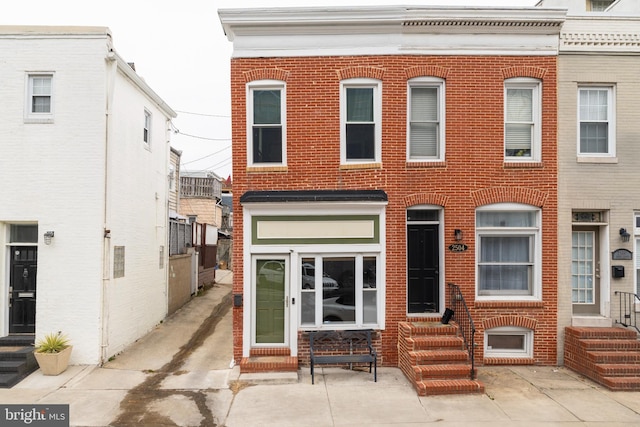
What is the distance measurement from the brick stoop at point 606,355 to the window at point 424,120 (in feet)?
16.2

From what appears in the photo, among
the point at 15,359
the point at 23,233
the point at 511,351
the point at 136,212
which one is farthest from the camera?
the point at 136,212

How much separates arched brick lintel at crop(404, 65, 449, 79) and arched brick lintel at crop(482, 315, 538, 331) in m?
5.51

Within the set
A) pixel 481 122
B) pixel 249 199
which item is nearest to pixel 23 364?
pixel 249 199

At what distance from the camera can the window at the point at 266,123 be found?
32.4ft

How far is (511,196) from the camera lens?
9789mm

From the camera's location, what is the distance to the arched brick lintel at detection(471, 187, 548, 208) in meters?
9.77

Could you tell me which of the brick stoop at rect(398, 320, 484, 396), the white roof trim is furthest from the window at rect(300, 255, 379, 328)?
the white roof trim

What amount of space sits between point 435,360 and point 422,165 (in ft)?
13.5

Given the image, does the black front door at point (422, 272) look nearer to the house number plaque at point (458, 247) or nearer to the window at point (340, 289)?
the house number plaque at point (458, 247)

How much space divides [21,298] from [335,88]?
8.58 m

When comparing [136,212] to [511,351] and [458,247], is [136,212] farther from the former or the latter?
[511,351]

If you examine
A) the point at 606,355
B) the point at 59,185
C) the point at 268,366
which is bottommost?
the point at 268,366

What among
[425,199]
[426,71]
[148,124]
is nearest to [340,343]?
[425,199]

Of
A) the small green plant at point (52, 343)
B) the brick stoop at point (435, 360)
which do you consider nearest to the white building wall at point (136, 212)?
the small green plant at point (52, 343)
